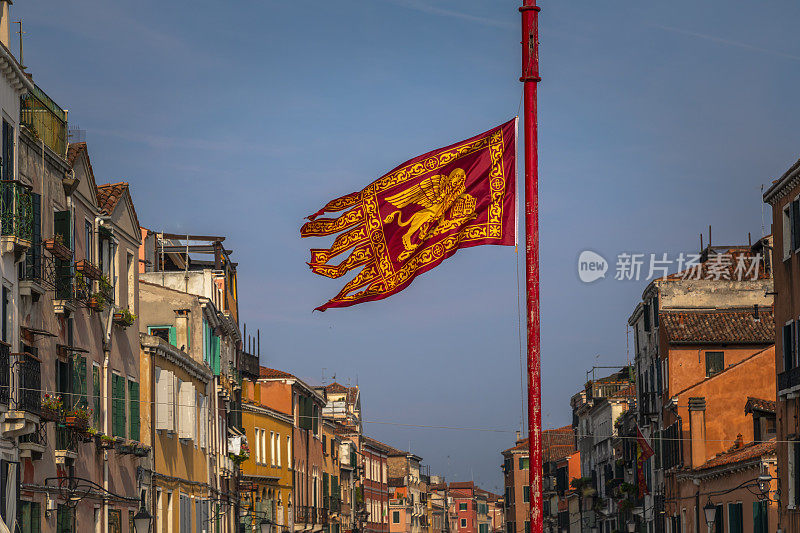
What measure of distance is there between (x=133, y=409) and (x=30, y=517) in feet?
35.1

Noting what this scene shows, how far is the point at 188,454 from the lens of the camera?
1770 inches

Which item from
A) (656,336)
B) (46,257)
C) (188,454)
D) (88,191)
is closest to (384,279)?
(46,257)

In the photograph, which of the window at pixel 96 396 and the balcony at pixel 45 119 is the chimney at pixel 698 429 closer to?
the window at pixel 96 396

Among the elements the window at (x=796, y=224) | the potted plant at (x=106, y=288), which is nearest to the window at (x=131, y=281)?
the potted plant at (x=106, y=288)

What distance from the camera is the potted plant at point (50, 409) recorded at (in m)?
25.5

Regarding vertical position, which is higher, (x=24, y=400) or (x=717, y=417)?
(x=717, y=417)

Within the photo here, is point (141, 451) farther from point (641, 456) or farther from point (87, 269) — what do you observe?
point (641, 456)

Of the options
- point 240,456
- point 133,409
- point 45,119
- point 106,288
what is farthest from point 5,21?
point 240,456

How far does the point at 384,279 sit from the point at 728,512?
35897mm

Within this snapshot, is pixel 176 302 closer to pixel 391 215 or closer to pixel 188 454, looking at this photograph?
pixel 188 454

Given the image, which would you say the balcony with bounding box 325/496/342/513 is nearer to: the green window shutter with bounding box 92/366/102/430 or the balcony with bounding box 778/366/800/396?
the balcony with bounding box 778/366/800/396

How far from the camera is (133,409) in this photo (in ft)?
121

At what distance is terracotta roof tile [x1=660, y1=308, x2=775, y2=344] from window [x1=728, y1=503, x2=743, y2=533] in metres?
13.1

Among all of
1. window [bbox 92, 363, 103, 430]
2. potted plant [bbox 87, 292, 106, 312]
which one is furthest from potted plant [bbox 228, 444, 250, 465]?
potted plant [bbox 87, 292, 106, 312]
